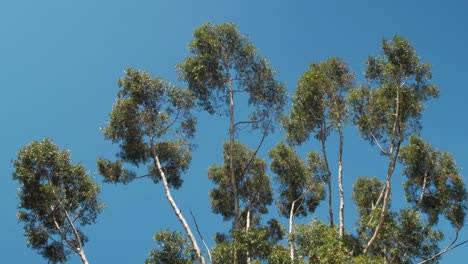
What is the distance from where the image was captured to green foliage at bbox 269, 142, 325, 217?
34.5m

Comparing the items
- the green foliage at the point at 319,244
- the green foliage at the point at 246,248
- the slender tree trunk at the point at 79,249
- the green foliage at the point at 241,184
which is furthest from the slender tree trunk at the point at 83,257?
the green foliage at the point at 241,184

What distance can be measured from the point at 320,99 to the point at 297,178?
32.8ft

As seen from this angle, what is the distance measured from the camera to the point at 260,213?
116 feet

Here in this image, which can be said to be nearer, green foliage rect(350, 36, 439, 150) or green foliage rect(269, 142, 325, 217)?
green foliage rect(350, 36, 439, 150)

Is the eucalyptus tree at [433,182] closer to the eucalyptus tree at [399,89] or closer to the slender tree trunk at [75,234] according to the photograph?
the eucalyptus tree at [399,89]

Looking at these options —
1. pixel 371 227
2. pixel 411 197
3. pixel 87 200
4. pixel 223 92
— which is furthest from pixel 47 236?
pixel 411 197

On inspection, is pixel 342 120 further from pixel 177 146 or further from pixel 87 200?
pixel 87 200

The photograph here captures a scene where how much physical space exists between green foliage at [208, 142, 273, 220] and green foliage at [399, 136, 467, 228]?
1006 centimetres

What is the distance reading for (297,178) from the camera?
34.5 meters

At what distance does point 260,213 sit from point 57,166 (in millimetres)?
15516

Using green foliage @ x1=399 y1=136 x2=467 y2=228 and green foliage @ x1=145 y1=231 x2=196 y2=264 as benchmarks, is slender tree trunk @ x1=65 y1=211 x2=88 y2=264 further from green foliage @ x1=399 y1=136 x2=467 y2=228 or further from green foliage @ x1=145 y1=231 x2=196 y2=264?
Answer: green foliage @ x1=399 y1=136 x2=467 y2=228

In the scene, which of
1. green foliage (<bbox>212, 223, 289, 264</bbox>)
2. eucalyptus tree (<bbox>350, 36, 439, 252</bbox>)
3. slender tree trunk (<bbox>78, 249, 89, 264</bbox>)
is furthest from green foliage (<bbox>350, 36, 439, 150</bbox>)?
slender tree trunk (<bbox>78, 249, 89, 264</bbox>)

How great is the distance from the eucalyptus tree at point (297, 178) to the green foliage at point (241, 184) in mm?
1143

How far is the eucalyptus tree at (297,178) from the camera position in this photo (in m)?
34.5
